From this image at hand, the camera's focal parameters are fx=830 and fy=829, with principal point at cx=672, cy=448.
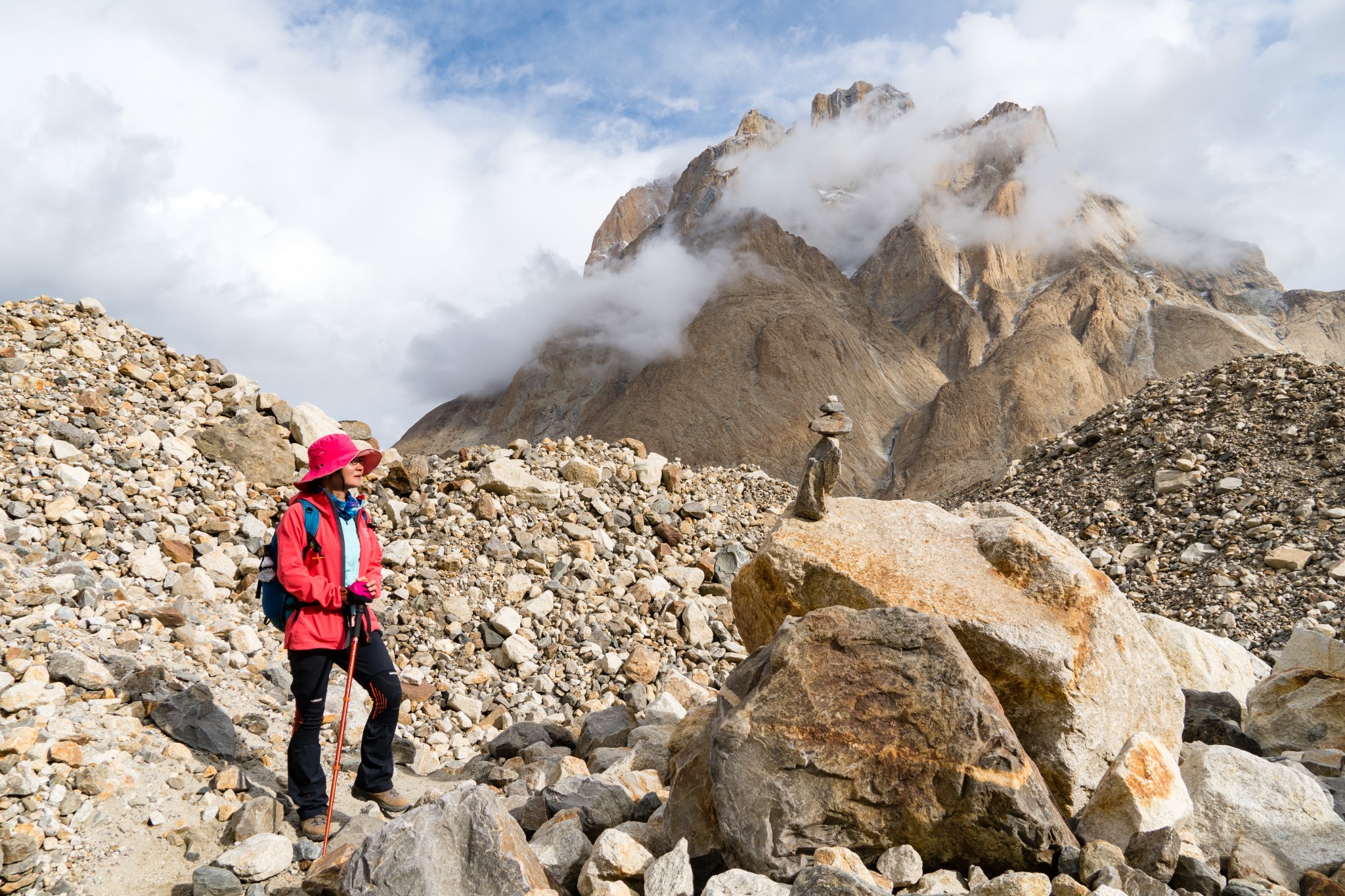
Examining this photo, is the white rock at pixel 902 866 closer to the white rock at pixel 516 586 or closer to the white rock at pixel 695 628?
the white rock at pixel 695 628

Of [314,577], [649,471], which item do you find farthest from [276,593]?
[649,471]

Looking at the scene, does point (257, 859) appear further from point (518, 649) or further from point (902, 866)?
point (518, 649)

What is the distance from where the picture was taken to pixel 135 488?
27.4 feet

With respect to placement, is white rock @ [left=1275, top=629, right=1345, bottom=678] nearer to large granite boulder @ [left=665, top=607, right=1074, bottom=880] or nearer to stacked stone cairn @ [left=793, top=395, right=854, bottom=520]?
stacked stone cairn @ [left=793, top=395, right=854, bottom=520]

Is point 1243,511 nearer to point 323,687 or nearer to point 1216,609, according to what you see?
point 1216,609

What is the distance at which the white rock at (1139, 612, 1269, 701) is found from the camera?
711 centimetres

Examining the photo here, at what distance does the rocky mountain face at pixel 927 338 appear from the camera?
235 ft

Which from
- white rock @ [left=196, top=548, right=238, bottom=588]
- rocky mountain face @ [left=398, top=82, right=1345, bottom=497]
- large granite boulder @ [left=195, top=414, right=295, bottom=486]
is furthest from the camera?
rocky mountain face @ [left=398, top=82, right=1345, bottom=497]

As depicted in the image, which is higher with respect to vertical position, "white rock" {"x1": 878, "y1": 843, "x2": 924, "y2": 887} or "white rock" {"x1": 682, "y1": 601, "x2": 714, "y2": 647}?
"white rock" {"x1": 682, "y1": 601, "x2": 714, "y2": 647}

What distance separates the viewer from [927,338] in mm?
92812

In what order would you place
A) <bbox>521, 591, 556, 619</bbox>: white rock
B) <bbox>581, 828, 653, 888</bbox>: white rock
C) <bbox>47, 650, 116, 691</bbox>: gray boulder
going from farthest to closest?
1. <bbox>521, 591, 556, 619</bbox>: white rock
2. <bbox>47, 650, 116, 691</bbox>: gray boulder
3. <bbox>581, 828, 653, 888</bbox>: white rock

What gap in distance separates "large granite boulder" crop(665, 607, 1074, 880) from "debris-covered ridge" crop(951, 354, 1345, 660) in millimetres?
7677

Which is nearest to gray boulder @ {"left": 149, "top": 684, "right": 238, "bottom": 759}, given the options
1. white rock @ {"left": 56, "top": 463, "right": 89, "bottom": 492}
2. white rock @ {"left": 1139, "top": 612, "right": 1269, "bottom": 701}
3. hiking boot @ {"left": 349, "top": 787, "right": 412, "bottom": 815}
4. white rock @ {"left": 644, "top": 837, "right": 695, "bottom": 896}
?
hiking boot @ {"left": 349, "top": 787, "right": 412, "bottom": 815}

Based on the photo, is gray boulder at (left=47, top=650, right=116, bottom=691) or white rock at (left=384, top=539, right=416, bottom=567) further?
white rock at (left=384, top=539, right=416, bottom=567)
